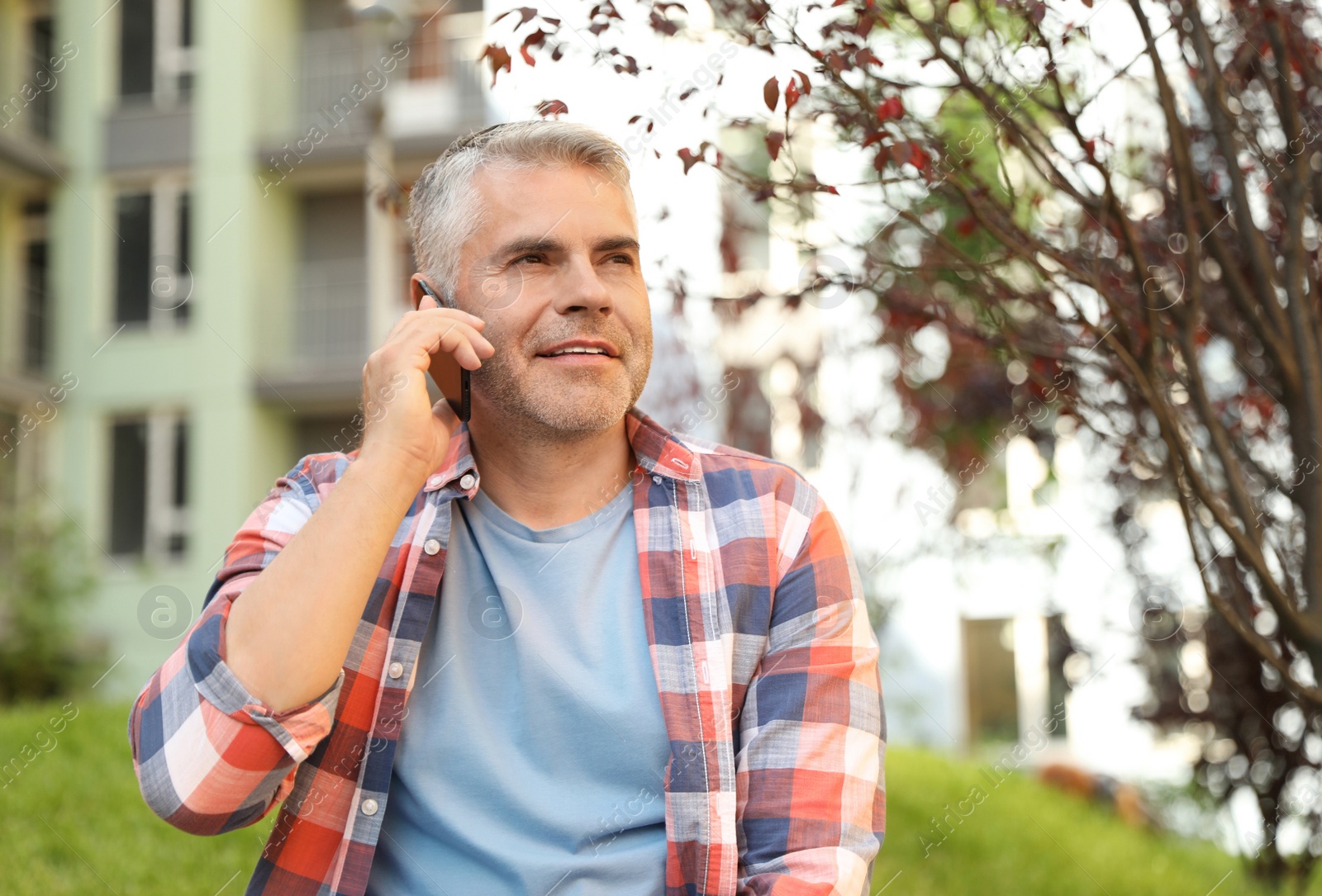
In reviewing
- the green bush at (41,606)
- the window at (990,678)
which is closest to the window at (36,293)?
the green bush at (41,606)

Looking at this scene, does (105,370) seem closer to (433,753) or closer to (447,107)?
(447,107)

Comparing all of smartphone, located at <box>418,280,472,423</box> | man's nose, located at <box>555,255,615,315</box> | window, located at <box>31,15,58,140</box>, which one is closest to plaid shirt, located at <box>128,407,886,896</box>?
smartphone, located at <box>418,280,472,423</box>

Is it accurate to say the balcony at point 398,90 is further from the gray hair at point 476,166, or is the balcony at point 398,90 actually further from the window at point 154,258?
the gray hair at point 476,166

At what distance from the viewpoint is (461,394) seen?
2100mm

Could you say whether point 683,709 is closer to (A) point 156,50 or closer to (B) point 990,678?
(B) point 990,678

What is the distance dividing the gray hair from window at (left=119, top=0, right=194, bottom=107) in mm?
13656

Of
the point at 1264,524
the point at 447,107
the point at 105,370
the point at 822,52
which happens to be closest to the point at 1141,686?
the point at 1264,524

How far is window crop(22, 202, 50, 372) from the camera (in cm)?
1456

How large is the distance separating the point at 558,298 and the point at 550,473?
0.31 m

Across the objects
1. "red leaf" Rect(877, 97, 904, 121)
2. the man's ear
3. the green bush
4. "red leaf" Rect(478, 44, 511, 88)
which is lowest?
the green bush

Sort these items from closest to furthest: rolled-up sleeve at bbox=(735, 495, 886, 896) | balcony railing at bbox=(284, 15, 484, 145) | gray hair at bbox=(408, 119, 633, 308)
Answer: rolled-up sleeve at bbox=(735, 495, 886, 896), gray hair at bbox=(408, 119, 633, 308), balcony railing at bbox=(284, 15, 484, 145)

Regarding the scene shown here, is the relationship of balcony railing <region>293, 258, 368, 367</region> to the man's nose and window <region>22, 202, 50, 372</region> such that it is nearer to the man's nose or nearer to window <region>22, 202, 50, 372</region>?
window <region>22, 202, 50, 372</region>

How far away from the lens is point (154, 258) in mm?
14688

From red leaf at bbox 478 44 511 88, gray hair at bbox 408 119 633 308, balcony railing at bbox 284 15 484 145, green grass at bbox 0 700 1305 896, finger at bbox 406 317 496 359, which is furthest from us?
balcony railing at bbox 284 15 484 145
